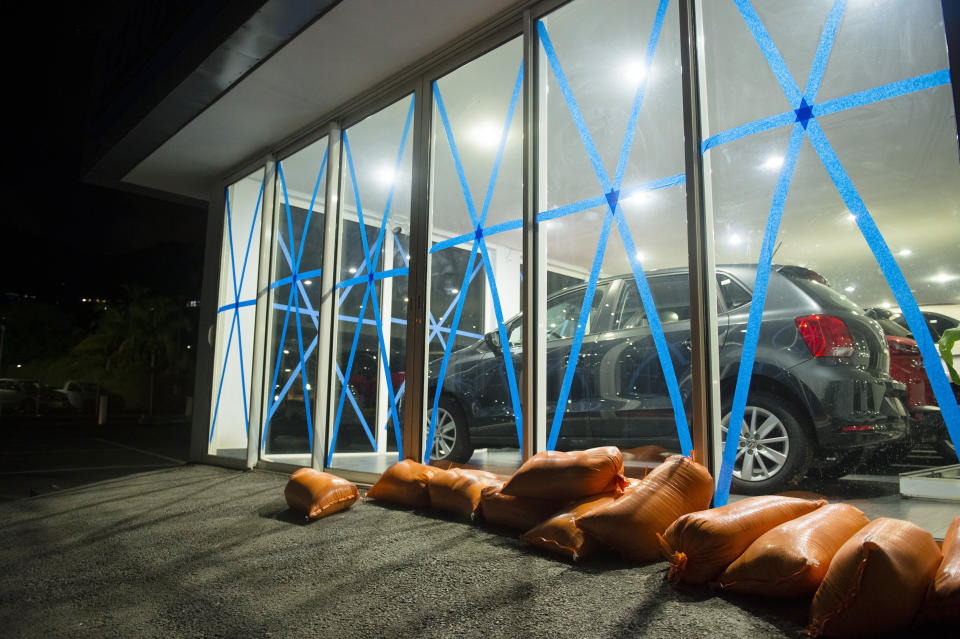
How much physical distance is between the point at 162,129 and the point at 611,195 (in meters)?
4.88

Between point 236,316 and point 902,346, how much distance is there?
6296 millimetres

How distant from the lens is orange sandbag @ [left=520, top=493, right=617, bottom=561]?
2459 mm

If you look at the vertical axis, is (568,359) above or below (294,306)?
below

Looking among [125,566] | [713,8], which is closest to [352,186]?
[713,8]

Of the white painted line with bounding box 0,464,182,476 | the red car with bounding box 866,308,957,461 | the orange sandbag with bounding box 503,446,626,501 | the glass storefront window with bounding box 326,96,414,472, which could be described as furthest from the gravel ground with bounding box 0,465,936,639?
the white painted line with bounding box 0,464,182,476

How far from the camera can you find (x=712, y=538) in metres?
2.01

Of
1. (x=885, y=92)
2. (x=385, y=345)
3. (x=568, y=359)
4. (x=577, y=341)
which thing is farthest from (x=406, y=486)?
(x=885, y=92)

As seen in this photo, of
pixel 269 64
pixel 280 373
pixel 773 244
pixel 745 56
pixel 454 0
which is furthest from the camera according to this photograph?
pixel 280 373

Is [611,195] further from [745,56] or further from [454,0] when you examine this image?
[454,0]

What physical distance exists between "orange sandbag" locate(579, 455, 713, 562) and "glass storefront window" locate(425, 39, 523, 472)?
141 centimetres

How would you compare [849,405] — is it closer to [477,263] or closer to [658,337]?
[658,337]

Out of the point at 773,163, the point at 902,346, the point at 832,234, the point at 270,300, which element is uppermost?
the point at 773,163

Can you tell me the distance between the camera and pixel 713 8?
3.18m

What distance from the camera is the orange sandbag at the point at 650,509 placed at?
236cm
